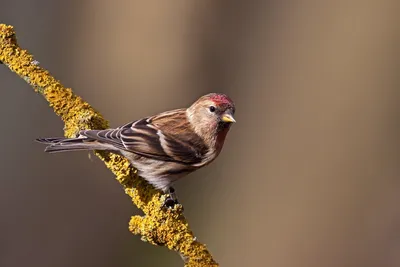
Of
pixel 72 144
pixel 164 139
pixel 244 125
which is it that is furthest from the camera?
pixel 244 125

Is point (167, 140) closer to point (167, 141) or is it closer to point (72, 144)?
point (167, 141)

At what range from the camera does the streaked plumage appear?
2.88 metres

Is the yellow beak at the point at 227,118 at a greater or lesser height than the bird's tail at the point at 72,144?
lesser

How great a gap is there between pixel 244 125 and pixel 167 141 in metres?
Answer: 3.88

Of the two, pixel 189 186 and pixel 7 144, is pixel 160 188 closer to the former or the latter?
pixel 7 144

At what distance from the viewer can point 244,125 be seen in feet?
23.2

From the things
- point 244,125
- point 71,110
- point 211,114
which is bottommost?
point 244,125

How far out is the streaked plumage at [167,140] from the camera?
2.88m

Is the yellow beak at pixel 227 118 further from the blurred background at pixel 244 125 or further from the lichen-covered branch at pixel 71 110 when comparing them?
the blurred background at pixel 244 125

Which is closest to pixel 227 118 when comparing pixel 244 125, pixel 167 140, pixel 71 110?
pixel 167 140

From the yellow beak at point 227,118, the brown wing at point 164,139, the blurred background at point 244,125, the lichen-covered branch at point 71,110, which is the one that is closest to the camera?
the lichen-covered branch at point 71,110

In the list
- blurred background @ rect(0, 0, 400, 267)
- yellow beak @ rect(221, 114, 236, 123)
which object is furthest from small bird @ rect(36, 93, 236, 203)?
blurred background @ rect(0, 0, 400, 267)

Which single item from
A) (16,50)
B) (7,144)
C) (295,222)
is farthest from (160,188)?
(295,222)

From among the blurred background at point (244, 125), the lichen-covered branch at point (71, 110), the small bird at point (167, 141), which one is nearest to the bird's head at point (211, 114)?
the small bird at point (167, 141)
